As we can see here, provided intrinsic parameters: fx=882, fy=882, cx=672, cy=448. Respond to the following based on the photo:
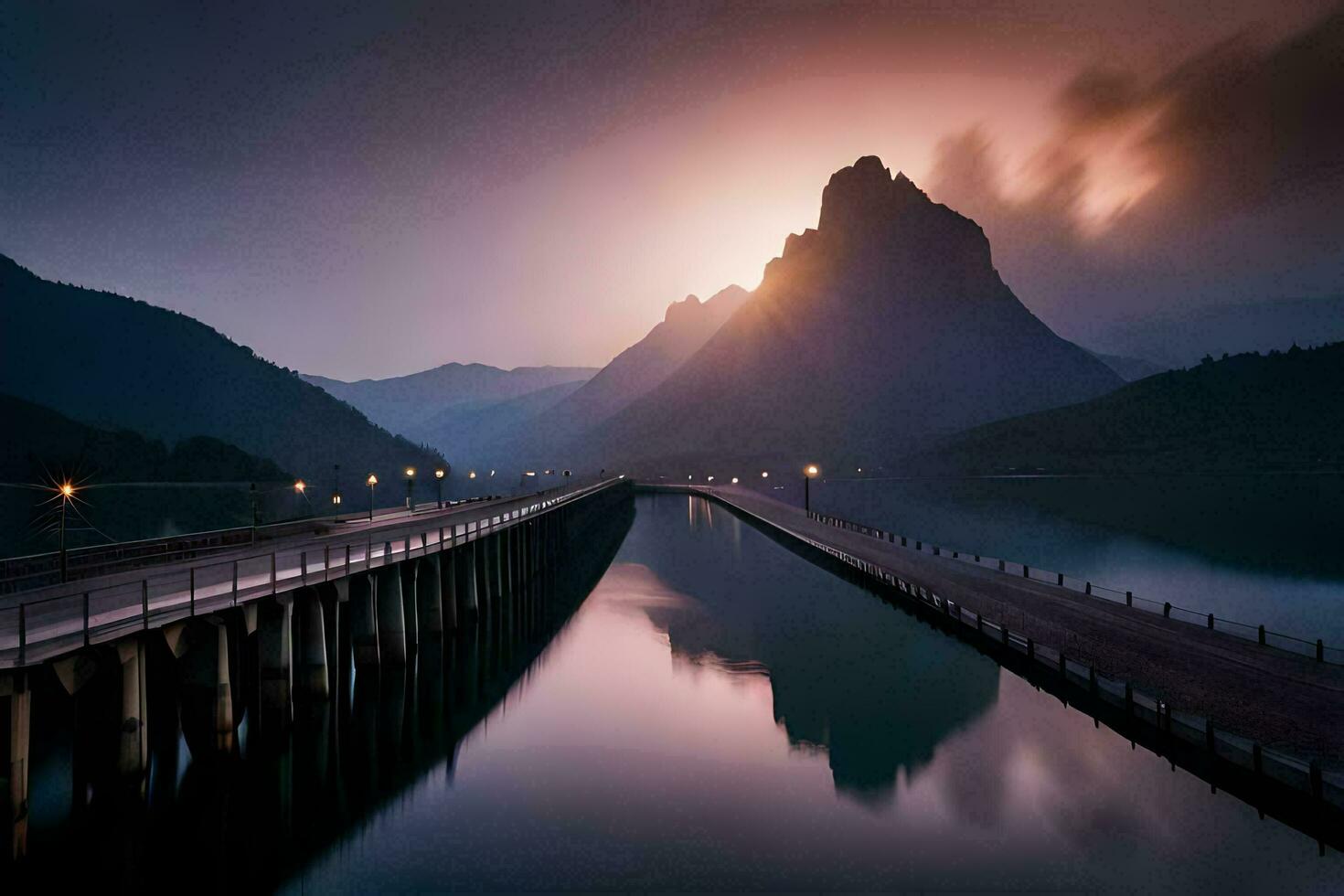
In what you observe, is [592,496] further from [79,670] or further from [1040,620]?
[79,670]

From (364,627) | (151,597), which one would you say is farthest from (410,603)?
(151,597)

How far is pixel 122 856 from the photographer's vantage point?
22469mm

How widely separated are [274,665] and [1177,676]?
31.4m

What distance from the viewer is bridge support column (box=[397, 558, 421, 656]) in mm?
42500

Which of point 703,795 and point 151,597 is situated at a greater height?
point 151,597

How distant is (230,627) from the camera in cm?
2700

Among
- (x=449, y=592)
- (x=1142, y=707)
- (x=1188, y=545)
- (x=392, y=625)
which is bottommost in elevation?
(x=1188, y=545)

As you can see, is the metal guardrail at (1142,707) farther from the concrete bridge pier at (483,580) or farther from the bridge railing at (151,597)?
the bridge railing at (151,597)

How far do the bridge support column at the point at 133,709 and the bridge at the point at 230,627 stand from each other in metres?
0.03

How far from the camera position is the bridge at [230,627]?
20.2m

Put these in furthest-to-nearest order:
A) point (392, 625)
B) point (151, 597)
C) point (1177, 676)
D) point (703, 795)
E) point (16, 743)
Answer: point (392, 625) < point (1177, 676) < point (703, 795) < point (151, 597) < point (16, 743)

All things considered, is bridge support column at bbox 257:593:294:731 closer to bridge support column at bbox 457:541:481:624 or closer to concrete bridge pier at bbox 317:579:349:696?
concrete bridge pier at bbox 317:579:349:696

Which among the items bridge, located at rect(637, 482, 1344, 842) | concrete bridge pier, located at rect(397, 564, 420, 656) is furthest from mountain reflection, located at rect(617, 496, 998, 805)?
concrete bridge pier, located at rect(397, 564, 420, 656)

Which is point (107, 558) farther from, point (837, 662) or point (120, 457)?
point (120, 457)
